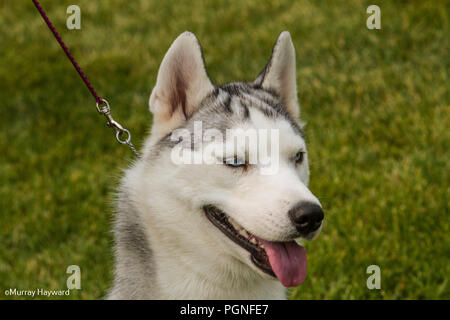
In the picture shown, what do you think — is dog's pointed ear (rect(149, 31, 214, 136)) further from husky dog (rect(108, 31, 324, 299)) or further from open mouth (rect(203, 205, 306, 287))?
open mouth (rect(203, 205, 306, 287))

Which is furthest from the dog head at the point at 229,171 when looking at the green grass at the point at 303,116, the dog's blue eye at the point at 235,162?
the green grass at the point at 303,116

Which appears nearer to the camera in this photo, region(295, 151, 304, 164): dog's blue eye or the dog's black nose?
the dog's black nose

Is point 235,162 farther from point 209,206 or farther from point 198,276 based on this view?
point 198,276

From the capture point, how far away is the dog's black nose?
2.76 metres

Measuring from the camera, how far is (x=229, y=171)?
10.0ft

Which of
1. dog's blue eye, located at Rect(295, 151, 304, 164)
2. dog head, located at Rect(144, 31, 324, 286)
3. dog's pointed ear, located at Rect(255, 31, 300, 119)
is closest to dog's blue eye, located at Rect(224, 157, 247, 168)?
dog head, located at Rect(144, 31, 324, 286)

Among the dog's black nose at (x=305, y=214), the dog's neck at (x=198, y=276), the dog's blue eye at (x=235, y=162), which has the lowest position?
the dog's neck at (x=198, y=276)

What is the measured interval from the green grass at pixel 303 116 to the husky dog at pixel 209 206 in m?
0.85

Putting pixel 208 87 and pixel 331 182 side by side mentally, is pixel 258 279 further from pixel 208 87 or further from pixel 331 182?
pixel 331 182

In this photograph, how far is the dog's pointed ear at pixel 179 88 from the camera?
3.32 metres

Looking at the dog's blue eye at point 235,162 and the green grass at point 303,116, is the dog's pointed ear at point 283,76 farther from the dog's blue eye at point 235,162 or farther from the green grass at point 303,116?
the green grass at point 303,116

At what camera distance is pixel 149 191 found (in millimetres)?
3277
